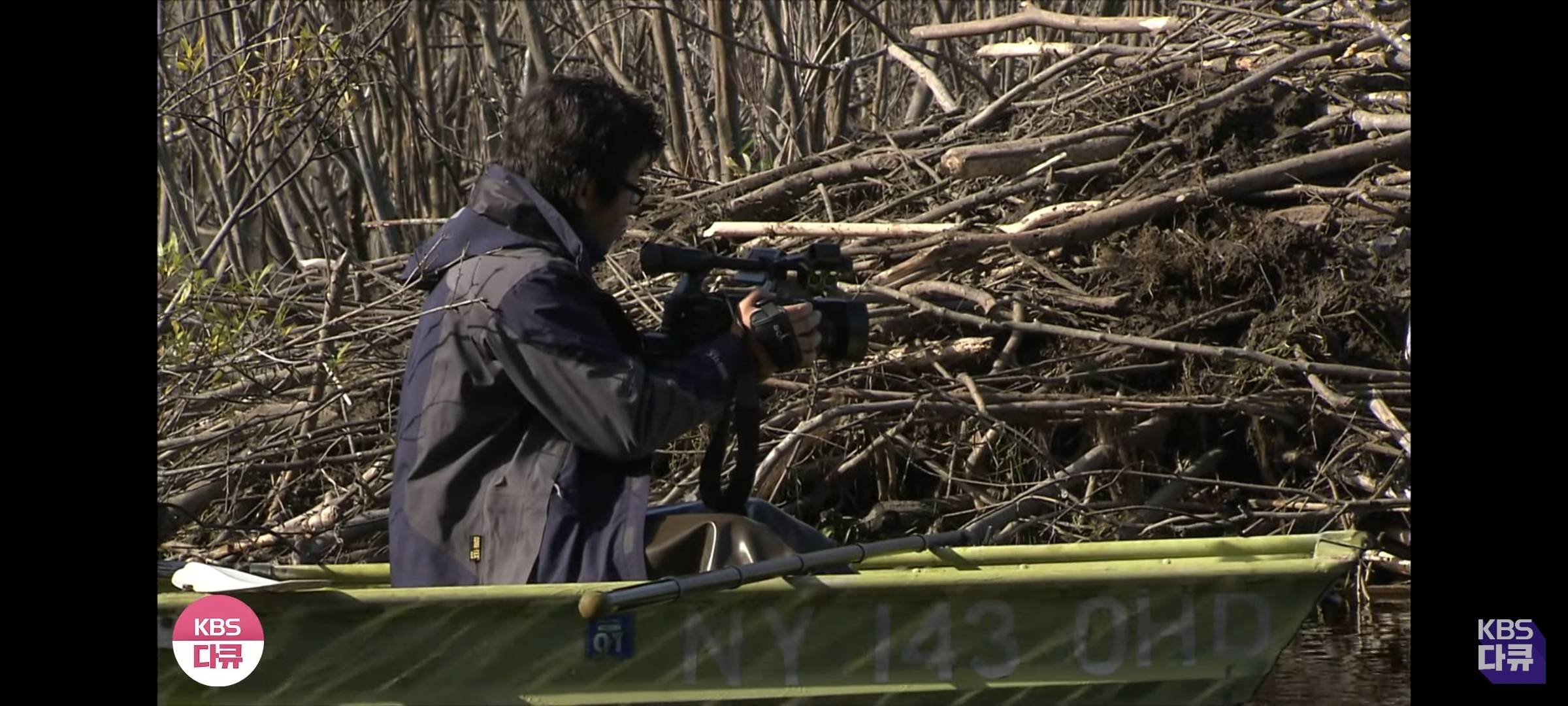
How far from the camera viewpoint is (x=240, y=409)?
611 cm

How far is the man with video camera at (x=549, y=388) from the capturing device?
11.0 ft

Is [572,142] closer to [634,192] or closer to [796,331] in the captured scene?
[634,192]

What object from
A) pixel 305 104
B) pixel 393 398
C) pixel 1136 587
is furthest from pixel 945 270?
pixel 1136 587

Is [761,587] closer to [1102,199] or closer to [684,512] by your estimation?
[684,512]

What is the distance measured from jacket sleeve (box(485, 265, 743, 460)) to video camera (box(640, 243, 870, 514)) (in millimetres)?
265

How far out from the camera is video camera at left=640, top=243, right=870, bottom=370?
142 inches

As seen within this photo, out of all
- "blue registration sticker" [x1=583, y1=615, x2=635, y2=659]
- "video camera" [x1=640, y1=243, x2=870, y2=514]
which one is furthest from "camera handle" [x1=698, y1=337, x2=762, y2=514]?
"blue registration sticker" [x1=583, y1=615, x2=635, y2=659]

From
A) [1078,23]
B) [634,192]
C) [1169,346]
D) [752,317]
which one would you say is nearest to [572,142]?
[634,192]

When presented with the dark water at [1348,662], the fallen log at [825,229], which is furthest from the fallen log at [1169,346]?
the dark water at [1348,662]

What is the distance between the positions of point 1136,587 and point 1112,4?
556 centimetres

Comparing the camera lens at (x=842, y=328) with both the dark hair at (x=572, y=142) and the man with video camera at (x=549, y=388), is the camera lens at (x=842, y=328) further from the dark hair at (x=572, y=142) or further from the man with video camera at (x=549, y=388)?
the dark hair at (x=572, y=142)

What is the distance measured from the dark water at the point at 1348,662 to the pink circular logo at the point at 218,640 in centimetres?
265

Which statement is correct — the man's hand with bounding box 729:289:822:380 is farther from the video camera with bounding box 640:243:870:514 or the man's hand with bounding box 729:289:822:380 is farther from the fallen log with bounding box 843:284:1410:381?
the fallen log with bounding box 843:284:1410:381

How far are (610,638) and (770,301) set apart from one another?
0.79 m
